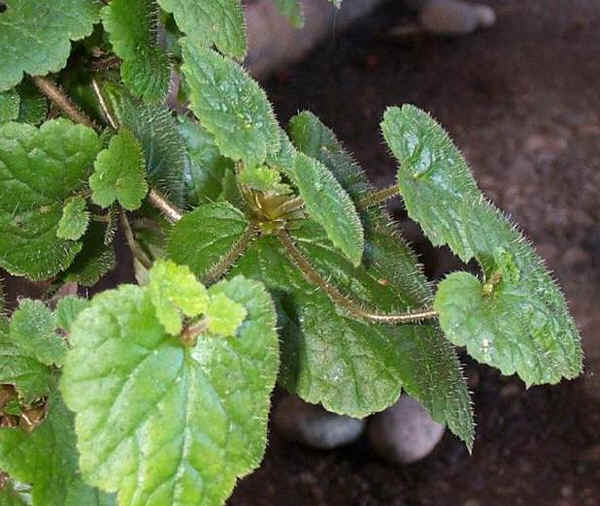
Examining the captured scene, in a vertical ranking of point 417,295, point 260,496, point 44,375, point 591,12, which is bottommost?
point 591,12

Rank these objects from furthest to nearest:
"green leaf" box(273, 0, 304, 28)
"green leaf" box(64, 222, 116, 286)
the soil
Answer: the soil
"green leaf" box(273, 0, 304, 28)
"green leaf" box(64, 222, 116, 286)

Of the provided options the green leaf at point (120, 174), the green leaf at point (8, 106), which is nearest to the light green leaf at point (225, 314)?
the green leaf at point (120, 174)

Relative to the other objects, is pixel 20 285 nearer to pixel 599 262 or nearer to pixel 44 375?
pixel 44 375

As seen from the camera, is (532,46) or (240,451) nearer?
(240,451)

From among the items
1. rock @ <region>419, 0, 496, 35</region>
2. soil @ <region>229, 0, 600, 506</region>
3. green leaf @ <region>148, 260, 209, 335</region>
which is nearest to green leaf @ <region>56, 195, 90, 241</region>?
green leaf @ <region>148, 260, 209, 335</region>

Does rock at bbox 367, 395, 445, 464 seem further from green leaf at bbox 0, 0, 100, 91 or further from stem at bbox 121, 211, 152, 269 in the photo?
green leaf at bbox 0, 0, 100, 91

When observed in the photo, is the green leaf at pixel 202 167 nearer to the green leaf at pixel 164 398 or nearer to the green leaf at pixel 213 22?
the green leaf at pixel 213 22

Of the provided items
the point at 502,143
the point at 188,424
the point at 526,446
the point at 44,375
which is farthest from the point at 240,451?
the point at 502,143

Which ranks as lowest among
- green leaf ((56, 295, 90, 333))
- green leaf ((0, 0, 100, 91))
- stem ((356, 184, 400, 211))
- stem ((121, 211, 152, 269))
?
stem ((121, 211, 152, 269))
